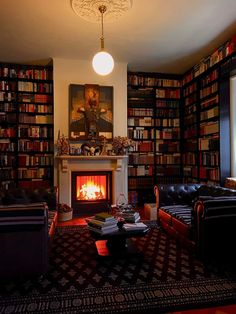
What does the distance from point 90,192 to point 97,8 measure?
3.45m

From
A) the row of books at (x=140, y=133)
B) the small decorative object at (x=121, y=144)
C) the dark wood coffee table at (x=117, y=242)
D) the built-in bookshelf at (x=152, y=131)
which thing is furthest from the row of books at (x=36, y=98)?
the dark wood coffee table at (x=117, y=242)

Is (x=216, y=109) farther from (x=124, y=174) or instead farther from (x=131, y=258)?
(x=131, y=258)

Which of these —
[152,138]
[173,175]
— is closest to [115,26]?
[152,138]

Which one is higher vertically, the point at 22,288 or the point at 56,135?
the point at 56,135

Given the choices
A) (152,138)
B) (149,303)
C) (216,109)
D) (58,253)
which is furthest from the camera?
(152,138)

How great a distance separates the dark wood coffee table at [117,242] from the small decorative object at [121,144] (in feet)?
8.14

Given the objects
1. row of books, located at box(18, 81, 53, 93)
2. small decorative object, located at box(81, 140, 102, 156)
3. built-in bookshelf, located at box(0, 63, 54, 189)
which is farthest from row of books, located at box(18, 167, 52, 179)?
row of books, located at box(18, 81, 53, 93)

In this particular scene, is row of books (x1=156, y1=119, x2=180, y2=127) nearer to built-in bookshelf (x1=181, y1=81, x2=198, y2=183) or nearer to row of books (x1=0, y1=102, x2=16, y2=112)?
built-in bookshelf (x1=181, y1=81, x2=198, y2=183)

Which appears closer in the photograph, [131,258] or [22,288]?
[22,288]

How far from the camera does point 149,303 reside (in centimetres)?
195

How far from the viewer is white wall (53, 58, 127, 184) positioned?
508 centimetres

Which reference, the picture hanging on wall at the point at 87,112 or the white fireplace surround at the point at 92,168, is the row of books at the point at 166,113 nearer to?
the picture hanging on wall at the point at 87,112

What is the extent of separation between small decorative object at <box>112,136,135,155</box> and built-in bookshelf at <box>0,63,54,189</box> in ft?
4.77

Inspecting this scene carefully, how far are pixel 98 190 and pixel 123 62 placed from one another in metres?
2.85
